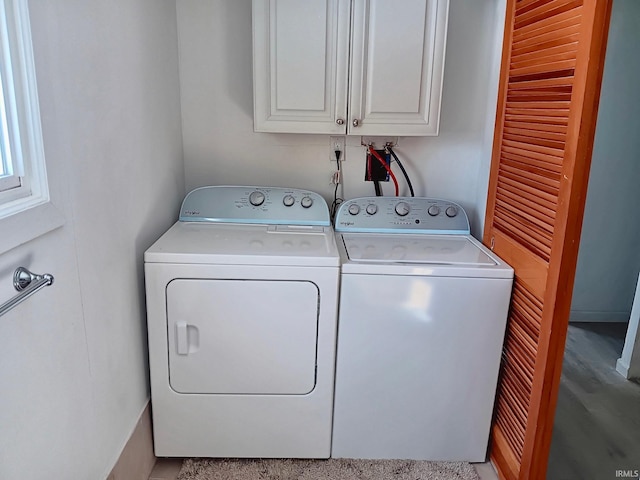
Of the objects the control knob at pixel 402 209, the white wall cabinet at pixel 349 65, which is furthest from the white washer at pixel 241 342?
the white wall cabinet at pixel 349 65

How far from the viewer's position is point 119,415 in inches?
64.6

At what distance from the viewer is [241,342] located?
5.90ft

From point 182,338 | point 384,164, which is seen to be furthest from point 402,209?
point 182,338

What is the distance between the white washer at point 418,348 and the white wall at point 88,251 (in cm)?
77

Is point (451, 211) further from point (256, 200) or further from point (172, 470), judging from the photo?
point (172, 470)

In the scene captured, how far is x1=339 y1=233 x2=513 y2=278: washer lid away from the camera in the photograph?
5.84 feet

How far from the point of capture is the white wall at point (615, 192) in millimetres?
2121

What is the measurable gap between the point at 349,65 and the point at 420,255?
0.82m

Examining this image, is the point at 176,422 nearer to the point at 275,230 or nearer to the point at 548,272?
the point at 275,230

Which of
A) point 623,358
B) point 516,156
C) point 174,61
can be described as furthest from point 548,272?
point 174,61

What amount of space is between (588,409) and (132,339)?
2025 millimetres

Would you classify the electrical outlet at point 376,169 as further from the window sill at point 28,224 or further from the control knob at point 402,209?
the window sill at point 28,224
